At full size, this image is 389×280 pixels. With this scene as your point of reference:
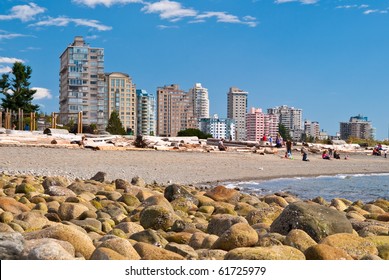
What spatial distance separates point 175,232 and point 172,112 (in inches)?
6818

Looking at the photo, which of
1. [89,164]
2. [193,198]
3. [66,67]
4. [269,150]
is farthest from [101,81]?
[193,198]

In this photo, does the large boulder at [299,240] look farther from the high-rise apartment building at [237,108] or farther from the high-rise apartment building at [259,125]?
the high-rise apartment building at [237,108]

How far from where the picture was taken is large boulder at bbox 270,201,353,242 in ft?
18.2

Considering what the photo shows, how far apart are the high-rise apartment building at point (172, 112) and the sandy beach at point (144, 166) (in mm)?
151834

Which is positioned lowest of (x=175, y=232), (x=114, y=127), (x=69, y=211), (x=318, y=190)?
(x=318, y=190)

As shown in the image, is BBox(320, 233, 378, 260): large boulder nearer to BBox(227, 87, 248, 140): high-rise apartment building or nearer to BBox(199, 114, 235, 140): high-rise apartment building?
BBox(199, 114, 235, 140): high-rise apartment building

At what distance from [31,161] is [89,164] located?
2.04m

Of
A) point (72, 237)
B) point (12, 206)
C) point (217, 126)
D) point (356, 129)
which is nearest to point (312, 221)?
point (72, 237)

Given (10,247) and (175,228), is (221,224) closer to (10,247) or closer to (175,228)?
(175,228)

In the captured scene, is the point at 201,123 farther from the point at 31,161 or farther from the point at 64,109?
the point at 31,161

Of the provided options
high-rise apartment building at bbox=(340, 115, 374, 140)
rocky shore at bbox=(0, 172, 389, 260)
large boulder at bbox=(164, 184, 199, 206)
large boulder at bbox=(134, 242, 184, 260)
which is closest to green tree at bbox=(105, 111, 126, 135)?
large boulder at bbox=(164, 184, 199, 206)

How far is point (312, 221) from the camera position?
561 cm

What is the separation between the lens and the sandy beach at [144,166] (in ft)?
56.3

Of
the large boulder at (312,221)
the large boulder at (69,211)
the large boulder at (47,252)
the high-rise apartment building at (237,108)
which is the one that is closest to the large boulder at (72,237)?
the large boulder at (47,252)
